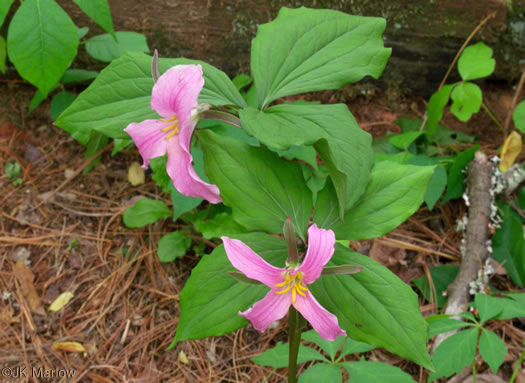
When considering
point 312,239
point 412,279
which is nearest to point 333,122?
point 312,239

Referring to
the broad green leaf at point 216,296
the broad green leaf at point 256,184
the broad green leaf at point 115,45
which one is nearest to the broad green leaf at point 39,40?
the broad green leaf at point 115,45

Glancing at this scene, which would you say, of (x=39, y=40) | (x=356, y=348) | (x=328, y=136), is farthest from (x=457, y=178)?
(x=39, y=40)

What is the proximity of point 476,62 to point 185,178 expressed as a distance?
1.92m

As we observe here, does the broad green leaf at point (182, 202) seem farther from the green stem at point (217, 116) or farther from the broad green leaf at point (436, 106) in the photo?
the broad green leaf at point (436, 106)

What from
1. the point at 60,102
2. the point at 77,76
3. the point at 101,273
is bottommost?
the point at 101,273

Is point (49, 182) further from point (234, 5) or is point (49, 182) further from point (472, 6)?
point (472, 6)

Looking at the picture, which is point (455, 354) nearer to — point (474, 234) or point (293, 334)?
point (293, 334)

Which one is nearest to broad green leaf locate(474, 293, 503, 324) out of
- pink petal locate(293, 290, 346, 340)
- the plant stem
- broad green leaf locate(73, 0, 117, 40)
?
the plant stem

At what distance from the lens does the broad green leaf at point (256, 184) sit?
1106 millimetres

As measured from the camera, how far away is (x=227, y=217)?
1972mm

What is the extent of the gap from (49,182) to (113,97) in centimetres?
159

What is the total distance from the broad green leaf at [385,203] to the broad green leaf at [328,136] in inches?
3.3

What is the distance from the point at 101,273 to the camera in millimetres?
2184

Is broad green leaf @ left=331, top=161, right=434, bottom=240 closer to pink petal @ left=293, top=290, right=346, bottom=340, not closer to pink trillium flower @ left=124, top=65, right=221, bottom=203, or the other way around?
pink petal @ left=293, top=290, right=346, bottom=340
